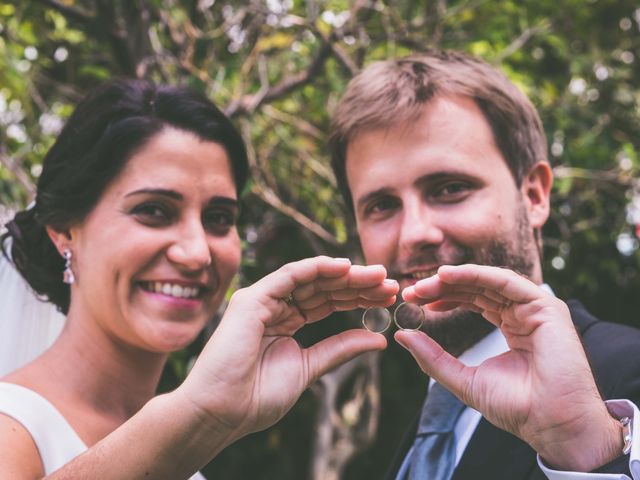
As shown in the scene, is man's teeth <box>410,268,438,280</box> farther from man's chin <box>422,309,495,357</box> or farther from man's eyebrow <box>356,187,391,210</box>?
A: man's eyebrow <box>356,187,391,210</box>

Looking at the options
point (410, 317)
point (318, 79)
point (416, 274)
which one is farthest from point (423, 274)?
point (318, 79)

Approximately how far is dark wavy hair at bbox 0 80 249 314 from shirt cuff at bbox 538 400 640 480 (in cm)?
174

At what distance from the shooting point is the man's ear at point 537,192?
2666mm

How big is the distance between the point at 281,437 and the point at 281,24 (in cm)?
482

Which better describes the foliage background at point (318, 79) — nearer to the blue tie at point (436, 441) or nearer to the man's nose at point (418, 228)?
the man's nose at point (418, 228)

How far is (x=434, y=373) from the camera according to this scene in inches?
64.3

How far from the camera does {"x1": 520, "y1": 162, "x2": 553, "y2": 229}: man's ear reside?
2.67m

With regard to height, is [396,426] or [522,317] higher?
[522,317]

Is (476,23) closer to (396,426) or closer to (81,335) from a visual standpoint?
(81,335)

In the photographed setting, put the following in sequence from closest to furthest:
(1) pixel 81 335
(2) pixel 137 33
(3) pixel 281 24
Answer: (1) pixel 81 335 → (2) pixel 137 33 → (3) pixel 281 24

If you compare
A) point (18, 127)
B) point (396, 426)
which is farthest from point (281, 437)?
point (18, 127)

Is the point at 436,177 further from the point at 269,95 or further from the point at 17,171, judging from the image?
the point at 17,171

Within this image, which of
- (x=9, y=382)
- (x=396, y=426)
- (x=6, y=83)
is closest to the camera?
(x=9, y=382)

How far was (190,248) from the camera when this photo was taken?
239 cm
